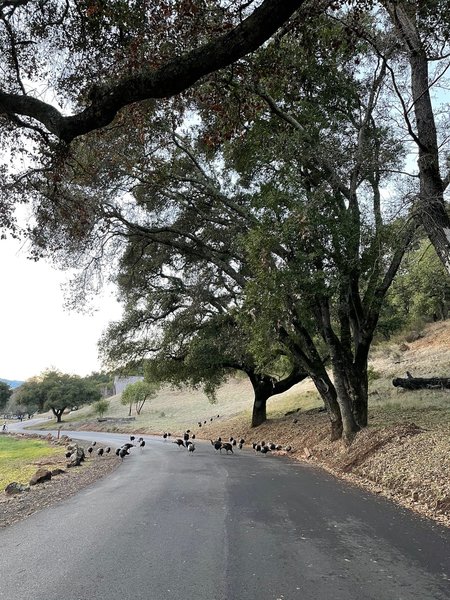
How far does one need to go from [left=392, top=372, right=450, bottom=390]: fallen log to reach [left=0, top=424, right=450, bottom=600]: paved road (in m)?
12.6

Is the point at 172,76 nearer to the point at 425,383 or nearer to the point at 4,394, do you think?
the point at 425,383

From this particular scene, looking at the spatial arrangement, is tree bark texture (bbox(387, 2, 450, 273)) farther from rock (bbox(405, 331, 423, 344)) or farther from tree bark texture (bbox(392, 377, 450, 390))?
rock (bbox(405, 331, 423, 344))

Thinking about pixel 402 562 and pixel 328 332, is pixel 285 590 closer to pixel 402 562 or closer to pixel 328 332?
pixel 402 562

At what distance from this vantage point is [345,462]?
41.7 feet

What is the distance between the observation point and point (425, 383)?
68.6ft

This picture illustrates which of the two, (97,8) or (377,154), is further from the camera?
(377,154)

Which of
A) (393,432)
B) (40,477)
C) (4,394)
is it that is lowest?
(40,477)

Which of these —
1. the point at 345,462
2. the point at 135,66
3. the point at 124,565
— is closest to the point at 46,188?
the point at 135,66

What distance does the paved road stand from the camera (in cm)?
430

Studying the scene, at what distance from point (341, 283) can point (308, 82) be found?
5711mm

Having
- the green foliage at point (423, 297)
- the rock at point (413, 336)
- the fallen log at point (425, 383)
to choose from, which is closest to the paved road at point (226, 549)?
the fallen log at point (425, 383)

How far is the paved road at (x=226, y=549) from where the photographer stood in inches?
169

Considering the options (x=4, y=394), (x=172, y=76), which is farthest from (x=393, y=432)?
(x=4, y=394)

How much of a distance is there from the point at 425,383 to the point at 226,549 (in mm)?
17951
